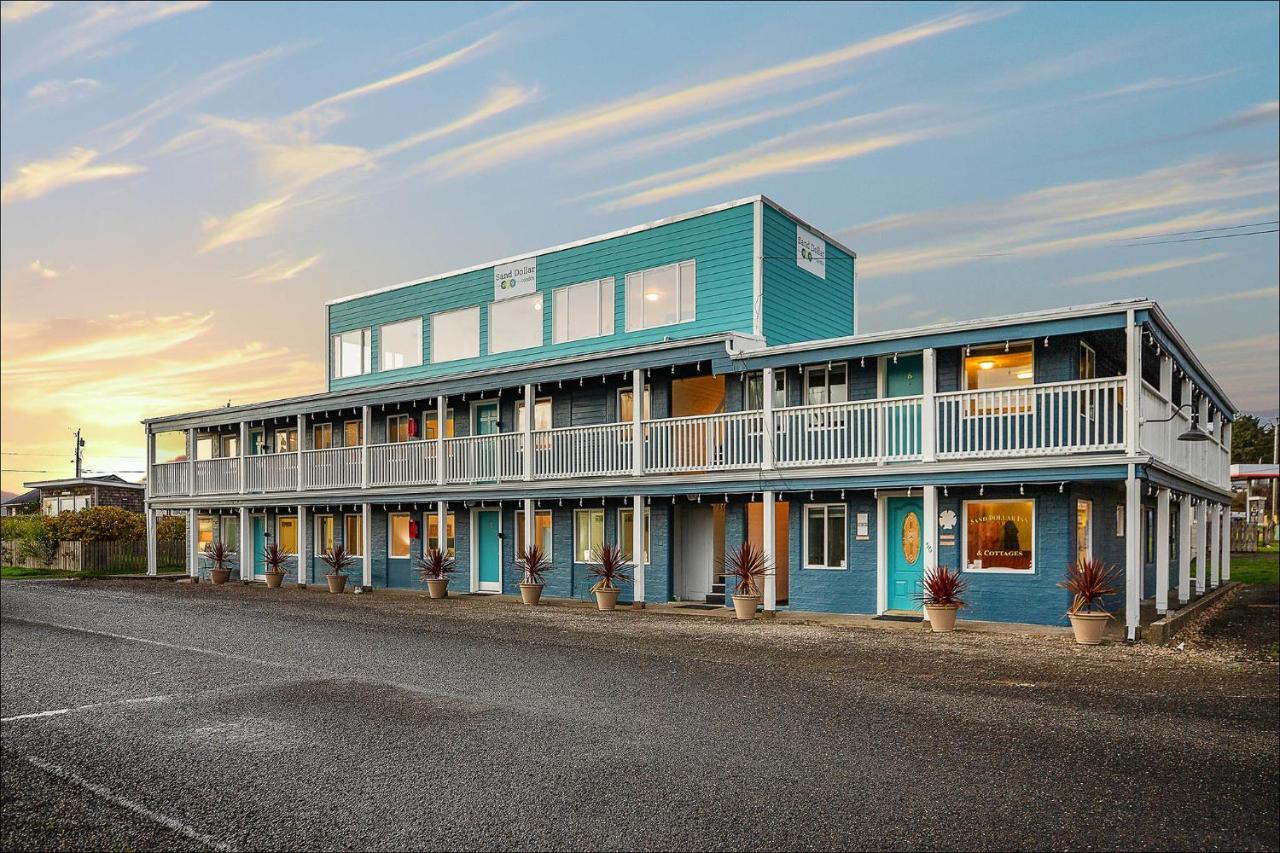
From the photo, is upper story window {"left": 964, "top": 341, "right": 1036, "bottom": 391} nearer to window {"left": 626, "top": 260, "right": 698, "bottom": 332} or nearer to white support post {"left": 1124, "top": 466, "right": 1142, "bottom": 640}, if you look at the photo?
white support post {"left": 1124, "top": 466, "right": 1142, "bottom": 640}

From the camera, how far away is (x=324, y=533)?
99.8 feet

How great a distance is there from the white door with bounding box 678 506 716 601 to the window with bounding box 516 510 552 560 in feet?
12.4

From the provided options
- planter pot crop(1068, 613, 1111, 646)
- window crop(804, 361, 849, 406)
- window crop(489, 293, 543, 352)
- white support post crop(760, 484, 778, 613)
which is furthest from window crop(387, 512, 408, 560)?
planter pot crop(1068, 613, 1111, 646)

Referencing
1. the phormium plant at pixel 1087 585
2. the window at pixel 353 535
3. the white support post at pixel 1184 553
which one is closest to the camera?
the phormium plant at pixel 1087 585

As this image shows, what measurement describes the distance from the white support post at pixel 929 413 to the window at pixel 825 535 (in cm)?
268

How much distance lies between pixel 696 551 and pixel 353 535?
1240cm

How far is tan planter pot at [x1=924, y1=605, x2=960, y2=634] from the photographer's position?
52.6 feet

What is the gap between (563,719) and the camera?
367 inches

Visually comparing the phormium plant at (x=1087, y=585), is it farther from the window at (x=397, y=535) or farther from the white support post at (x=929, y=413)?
the window at (x=397, y=535)

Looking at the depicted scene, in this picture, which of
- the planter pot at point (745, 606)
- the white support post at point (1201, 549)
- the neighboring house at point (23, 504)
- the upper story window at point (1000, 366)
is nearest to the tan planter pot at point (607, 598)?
the planter pot at point (745, 606)

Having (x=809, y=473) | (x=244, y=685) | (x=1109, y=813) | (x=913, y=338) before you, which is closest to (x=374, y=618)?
(x=244, y=685)

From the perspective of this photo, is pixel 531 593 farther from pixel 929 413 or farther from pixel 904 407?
pixel 929 413

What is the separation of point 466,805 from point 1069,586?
11.4 metres

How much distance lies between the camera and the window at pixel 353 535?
28969 mm
